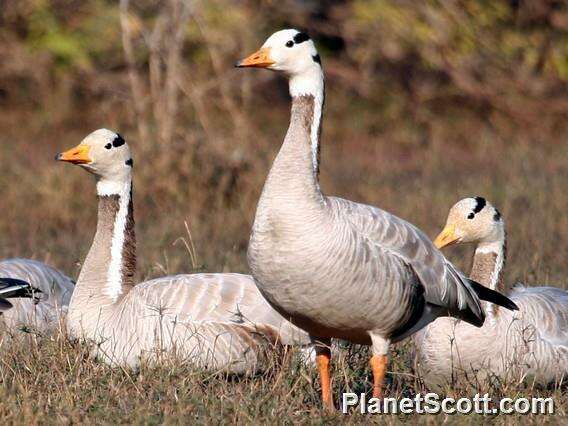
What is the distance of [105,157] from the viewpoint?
7379mm

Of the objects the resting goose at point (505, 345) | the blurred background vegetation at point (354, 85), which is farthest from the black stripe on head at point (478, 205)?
the blurred background vegetation at point (354, 85)

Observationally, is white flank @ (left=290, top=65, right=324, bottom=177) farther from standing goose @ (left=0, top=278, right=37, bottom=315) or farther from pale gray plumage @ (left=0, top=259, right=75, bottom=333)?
pale gray plumage @ (left=0, top=259, right=75, bottom=333)

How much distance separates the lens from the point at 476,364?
6617 millimetres

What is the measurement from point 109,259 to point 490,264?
2328 millimetres

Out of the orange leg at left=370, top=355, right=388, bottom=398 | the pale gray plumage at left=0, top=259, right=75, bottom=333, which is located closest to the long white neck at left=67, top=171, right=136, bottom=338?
the pale gray plumage at left=0, top=259, right=75, bottom=333

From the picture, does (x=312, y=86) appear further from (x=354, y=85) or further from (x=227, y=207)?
(x=354, y=85)

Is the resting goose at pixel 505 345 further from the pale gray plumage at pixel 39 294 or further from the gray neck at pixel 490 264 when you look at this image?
the pale gray plumage at pixel 39 294

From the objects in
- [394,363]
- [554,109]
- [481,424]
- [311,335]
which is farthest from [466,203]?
[554,109]

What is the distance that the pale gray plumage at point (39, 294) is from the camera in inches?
301

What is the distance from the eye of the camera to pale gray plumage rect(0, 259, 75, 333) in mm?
7656

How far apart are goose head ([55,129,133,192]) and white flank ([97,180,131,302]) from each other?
1cm

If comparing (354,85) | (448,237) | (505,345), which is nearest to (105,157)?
(448,237)

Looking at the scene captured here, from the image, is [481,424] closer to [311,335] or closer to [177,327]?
[311,335]

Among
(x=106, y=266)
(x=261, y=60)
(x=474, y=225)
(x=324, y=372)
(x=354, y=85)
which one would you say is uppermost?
(x=354, y=85)
